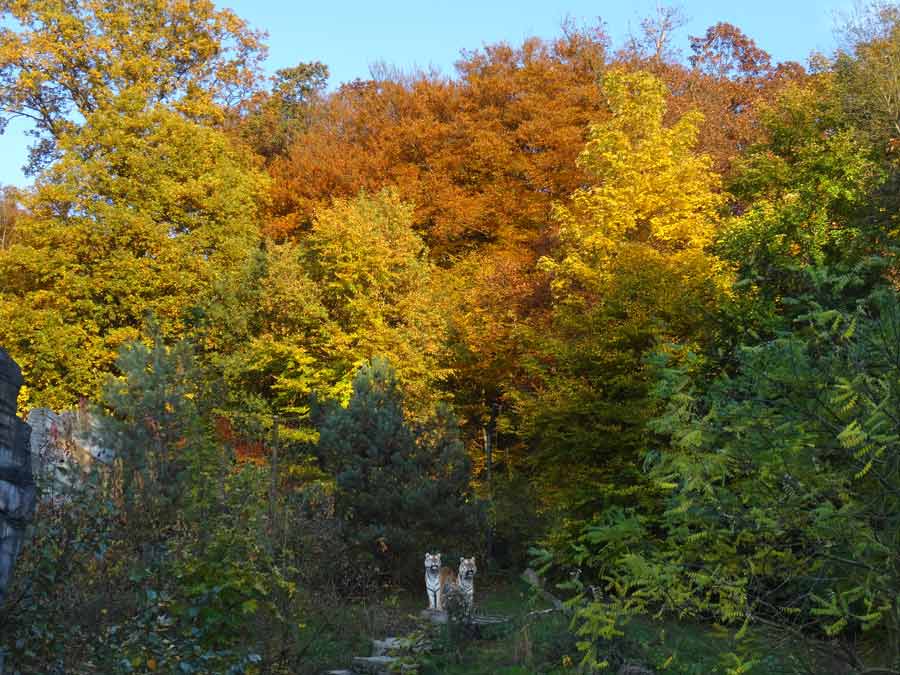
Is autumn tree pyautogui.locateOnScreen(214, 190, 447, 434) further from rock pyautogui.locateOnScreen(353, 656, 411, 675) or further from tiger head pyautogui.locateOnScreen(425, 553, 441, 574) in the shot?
rock pyautogui.locateOnScreen(353, 656, 411, 675)

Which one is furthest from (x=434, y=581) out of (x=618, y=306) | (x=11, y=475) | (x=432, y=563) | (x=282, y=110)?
(x=282, y=110)

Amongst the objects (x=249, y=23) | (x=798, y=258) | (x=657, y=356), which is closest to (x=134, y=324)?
(x=249, y=23)

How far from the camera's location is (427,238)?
108 ft

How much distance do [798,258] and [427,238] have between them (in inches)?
708

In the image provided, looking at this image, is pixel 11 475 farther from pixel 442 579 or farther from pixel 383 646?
pixel 442 579

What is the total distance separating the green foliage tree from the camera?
57.3ft

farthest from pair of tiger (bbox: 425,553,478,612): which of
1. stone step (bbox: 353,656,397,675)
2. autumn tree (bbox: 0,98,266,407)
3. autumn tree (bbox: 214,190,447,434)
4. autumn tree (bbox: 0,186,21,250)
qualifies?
autumn tree (bbox: 0,186,21,250)

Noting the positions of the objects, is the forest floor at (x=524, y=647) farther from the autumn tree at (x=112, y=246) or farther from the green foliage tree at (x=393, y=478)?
the autumn tree at (x=112, y=246)

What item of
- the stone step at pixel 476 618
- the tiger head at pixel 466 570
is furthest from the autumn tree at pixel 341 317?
the stone step at pixel 476 618

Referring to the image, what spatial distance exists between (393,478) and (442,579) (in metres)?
2.06

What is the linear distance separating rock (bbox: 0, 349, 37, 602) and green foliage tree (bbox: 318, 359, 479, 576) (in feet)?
38.3

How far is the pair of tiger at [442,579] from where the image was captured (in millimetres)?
14797

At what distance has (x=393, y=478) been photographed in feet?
58.2

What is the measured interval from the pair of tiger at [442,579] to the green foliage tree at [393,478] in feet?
3.47
